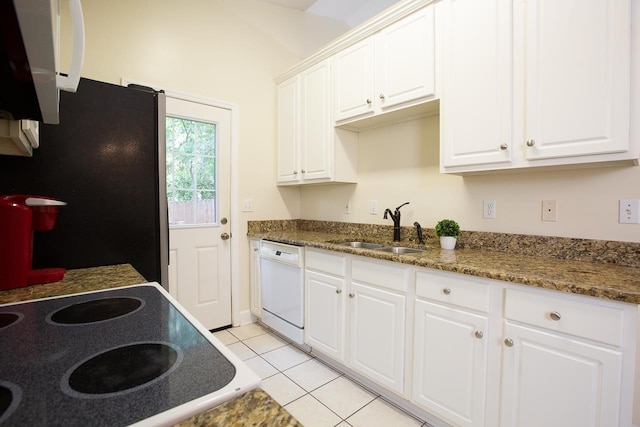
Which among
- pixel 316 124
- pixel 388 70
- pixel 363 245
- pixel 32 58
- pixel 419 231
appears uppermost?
pixel 388 70

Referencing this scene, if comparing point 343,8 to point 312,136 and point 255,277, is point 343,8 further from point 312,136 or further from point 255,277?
point 255,277

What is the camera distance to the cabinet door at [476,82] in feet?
5.11

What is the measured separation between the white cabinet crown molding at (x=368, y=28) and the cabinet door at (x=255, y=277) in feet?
5.55

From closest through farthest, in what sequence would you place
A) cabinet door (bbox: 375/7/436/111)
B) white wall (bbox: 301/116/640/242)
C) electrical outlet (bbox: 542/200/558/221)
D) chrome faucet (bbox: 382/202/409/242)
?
white wall (bbox: 301/116/640/242) < electrical outlet (bbox: 542/200/558/221) < cabinet door (bbox: 375/7/436/111) < chrome faucet (bbox: 382/202/409/242)

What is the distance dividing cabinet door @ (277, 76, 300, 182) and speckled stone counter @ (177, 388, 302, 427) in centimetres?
250

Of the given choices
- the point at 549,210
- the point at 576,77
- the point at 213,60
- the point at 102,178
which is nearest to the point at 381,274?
the point at 549,210

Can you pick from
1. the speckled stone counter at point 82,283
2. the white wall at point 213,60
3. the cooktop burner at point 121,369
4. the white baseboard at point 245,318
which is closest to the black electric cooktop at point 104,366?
the cooktop burner at point 121,369

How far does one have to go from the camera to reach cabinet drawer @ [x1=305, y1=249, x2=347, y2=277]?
202cm

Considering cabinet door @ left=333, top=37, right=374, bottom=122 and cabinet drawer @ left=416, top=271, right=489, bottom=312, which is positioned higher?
cabinet door @ left=333, top=37, right=374, bottom=122

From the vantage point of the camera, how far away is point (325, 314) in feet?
7.11

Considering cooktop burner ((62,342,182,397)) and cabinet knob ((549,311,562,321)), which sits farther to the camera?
cabinet knob ((549,311,562,321))

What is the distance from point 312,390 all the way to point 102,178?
5.60ft

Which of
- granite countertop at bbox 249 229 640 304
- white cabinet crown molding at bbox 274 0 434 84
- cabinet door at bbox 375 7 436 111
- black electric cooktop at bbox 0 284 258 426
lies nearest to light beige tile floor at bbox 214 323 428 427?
granite countertop at bbox 249 229 640 304

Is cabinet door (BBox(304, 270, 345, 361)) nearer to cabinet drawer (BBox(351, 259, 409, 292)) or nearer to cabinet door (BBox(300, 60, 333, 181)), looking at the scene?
cabinet drawer (BBox(351, 259, 409, 292))
